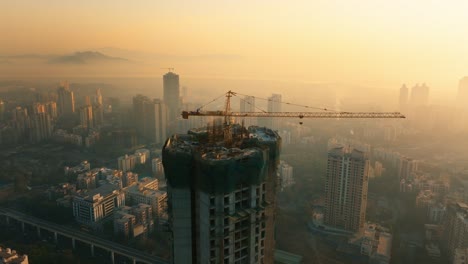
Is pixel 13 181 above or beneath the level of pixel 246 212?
beneath

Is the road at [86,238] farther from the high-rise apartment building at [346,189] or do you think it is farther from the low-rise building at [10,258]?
the high-rise apartment building at [346,189]

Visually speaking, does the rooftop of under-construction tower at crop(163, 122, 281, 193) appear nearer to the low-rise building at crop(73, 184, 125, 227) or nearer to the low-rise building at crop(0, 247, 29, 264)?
the low-rise building at crop(0, 247, 29, 264)

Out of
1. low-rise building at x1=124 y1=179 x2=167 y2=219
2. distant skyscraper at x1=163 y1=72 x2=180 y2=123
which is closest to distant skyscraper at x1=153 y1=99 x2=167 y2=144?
distant skyscraper at x1=163 y1=72 x2=180 y2=123

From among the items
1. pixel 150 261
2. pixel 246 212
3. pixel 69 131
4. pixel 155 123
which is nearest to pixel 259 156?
pixel 246 212

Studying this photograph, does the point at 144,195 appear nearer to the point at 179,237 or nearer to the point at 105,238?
the point at 105,238

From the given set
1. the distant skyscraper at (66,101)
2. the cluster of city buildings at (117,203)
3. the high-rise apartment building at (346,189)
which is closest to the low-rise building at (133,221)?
the cluster of city buildings at (117,203)

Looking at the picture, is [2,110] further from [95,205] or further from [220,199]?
[220,199]
